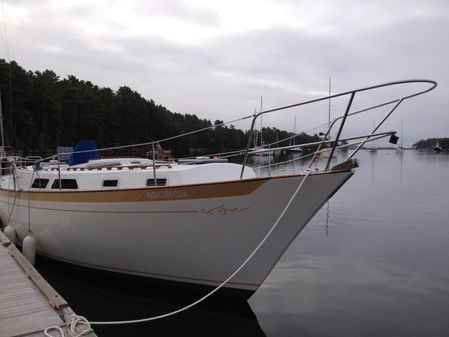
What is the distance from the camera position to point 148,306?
305 inches

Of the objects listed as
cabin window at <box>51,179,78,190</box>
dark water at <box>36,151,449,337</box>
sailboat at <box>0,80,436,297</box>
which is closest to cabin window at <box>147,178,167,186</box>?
sailboat at <box>0,80,436,297</box>

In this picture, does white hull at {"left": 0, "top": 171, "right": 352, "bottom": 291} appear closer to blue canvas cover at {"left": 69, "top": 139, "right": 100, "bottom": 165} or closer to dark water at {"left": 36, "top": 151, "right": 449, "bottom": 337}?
dark water at {"left": 36, "top": 151, "right": 449, "bottom": 337}

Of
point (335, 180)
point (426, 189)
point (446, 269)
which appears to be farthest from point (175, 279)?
point (426, 189)

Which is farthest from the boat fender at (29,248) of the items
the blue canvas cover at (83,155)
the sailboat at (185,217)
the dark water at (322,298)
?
the blue canvas cover at (83,155)

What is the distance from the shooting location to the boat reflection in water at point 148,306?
694 centimetres

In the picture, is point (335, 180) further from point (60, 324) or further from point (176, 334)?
point (60, 324)

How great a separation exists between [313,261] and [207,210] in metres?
4.56

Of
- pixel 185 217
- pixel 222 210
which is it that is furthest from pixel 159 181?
pixel 222 210

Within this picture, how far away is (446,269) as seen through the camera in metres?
9.77

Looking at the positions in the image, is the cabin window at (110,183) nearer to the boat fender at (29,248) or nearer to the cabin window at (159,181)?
the cabin window at (159,181)

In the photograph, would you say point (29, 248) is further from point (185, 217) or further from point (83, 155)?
point (185, 217)

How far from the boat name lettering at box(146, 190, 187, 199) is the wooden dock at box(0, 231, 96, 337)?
7.21 feet

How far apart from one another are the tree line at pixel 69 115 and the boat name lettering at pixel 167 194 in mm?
36715

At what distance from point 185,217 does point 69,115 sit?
6279 cm
